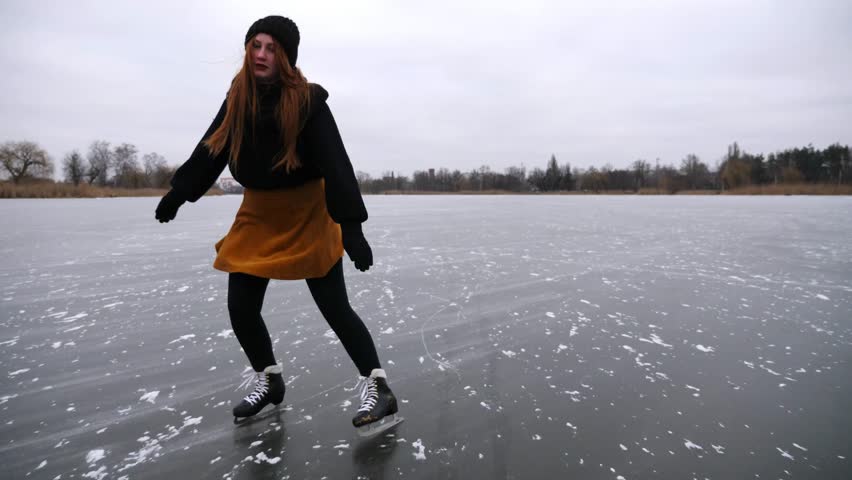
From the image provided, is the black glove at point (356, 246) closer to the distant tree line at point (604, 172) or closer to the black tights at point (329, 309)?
the black tights at point (329, 309)

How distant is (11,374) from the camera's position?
83.3 inches

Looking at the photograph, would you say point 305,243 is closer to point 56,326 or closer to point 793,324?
point 56,326

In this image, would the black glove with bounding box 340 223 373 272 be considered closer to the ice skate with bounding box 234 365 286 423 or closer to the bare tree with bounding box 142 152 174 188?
the ice skate with bounding box 234 365 286 423

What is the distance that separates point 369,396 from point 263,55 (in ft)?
4.27

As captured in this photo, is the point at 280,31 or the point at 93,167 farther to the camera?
the point at 93,167

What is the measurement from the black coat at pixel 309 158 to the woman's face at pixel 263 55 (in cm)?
6

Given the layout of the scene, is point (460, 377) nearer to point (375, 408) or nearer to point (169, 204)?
point (375, 408)

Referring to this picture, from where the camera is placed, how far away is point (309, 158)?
5.18ft

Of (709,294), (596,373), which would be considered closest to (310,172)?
(596,373)

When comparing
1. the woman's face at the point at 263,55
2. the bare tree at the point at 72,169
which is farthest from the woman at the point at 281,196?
the bare tree at the point at 72,169

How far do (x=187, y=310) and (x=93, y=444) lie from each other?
175cm

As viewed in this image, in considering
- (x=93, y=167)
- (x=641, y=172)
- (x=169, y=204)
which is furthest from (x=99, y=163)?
(x=641, y=172)

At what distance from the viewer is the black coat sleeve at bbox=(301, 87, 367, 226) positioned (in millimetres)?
1529

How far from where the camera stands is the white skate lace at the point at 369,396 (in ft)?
5.31
